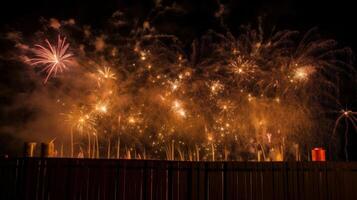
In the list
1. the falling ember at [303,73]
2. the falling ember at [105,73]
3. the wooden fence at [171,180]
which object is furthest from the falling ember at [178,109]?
the wooden fence at [171,180]

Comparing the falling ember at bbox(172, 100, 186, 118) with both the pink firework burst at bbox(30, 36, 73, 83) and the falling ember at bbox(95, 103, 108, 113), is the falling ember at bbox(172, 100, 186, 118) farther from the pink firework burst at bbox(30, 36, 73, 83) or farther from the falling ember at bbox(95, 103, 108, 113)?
the pink firework burst at bbox(30, 36, 73, 83)

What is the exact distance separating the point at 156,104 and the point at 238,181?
11651mm

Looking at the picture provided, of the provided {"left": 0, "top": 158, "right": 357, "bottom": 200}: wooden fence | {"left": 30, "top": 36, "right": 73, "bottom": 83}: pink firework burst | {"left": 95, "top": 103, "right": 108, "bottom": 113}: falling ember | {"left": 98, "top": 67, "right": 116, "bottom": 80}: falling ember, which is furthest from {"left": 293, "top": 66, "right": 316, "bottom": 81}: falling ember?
{"left": 30, "top": 36, "right": 73, "bottom": 83}: pink firework burst

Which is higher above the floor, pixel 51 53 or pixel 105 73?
pixel 51 53

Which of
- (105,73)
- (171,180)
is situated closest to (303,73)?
(105,73)

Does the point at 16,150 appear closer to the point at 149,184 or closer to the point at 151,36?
the point at 151,36

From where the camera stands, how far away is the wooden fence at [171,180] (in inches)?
300

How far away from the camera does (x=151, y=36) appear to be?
687 inches

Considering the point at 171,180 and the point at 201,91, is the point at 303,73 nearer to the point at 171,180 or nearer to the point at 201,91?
the point at 201,91

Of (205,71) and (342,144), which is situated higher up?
(205,71)

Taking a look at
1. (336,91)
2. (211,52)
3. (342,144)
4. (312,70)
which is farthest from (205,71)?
(342,144)

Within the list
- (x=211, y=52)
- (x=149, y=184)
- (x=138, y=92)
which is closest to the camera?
(x=149, y=184)

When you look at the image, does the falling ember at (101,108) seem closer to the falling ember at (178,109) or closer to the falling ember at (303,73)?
the falling ember at (178,109)

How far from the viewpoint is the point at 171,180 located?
26.6 feet
